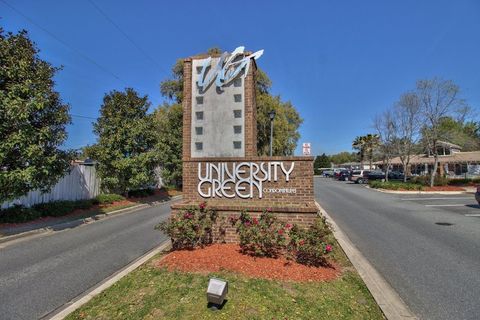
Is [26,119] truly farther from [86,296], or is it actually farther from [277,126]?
[277,126]

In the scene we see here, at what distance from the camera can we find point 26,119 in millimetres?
10305

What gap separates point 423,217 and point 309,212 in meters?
9.35

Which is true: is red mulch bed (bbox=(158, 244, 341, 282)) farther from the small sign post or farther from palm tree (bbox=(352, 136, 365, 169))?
palm tree (bbox=(352, 136, 365, 169))

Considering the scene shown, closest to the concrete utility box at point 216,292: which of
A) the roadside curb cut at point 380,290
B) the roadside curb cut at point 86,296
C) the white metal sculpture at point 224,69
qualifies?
the roadside curb cut at point 86,296

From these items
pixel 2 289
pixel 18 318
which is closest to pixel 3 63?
pixel 2 289

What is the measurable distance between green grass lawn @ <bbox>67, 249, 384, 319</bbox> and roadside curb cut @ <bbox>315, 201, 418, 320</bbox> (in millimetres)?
129

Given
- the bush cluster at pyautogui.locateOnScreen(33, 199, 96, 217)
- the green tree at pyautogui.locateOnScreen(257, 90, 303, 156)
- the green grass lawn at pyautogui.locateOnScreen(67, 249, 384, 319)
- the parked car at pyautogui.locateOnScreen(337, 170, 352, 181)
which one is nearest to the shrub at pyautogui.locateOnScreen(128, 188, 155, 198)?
the bush cluster at pyautogui.locateOnScreen(33, 199, 96, 217)

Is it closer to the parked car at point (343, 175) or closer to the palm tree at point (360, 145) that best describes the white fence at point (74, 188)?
the parked car at point (343, 175)

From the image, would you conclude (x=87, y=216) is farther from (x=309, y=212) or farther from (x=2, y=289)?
(x=309, y=212)

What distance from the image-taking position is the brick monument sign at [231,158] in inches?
280

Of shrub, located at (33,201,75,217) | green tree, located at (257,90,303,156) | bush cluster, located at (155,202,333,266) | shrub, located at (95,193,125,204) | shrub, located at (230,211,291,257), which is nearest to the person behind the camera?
bush cluster, located at (155,202,333,266)

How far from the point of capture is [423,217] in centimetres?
1318

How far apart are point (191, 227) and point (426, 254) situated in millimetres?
5771

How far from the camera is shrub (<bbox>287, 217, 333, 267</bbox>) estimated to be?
573 cm
